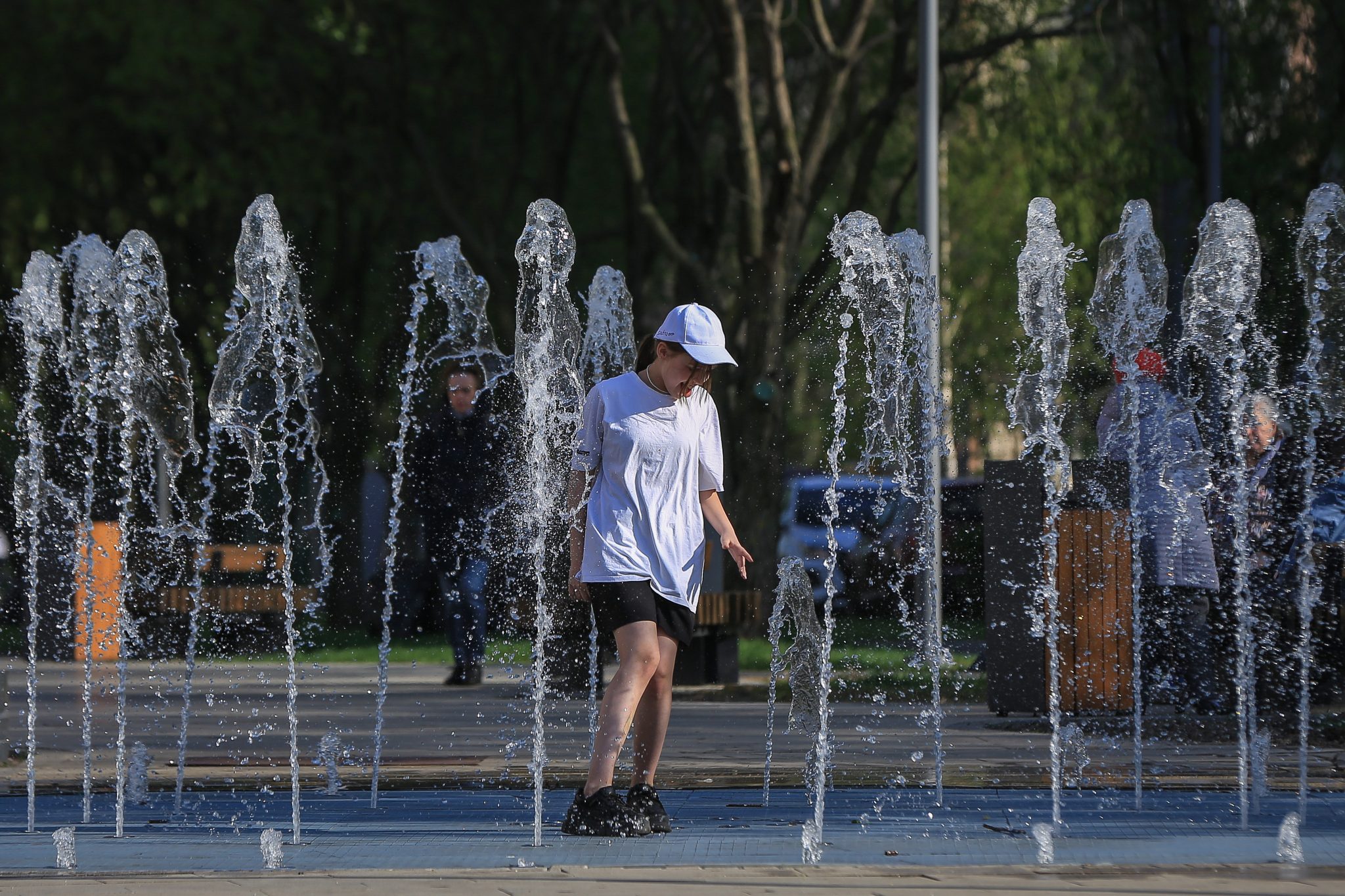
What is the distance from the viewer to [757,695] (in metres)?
11.1

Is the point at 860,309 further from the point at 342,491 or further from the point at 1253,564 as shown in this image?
the point at 342,491

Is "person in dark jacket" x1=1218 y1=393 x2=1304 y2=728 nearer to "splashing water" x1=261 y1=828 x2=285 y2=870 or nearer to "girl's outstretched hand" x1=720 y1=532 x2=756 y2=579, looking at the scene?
"girl's outstretched hand" x1=720 y1=532 x2=756 y2=579

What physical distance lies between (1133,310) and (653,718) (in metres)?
3.70

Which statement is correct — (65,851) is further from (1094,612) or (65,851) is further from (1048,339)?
(1094,612)

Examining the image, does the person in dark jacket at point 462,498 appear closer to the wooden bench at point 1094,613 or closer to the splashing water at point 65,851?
the wooden bench at point 1094,613

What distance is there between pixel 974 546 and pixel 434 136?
10.3m

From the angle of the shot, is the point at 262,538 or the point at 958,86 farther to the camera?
the point at 262,538

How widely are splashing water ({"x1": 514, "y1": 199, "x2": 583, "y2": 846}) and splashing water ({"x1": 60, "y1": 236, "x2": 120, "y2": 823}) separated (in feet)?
5.64

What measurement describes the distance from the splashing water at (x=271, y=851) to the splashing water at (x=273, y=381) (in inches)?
14.9

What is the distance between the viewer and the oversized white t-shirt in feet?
19.8

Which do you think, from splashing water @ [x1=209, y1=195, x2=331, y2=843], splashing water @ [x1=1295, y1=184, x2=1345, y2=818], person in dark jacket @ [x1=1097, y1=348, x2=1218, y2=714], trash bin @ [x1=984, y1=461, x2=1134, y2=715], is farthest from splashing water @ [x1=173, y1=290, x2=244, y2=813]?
splashing water @ [x1=1295, y1=184, x2=1345, y2=818]

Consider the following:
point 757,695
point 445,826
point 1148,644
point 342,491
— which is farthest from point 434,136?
point 445,826

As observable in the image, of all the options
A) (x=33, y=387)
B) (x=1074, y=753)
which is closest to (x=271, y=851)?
(x=33, y=387)

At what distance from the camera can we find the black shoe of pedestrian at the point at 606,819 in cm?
598
